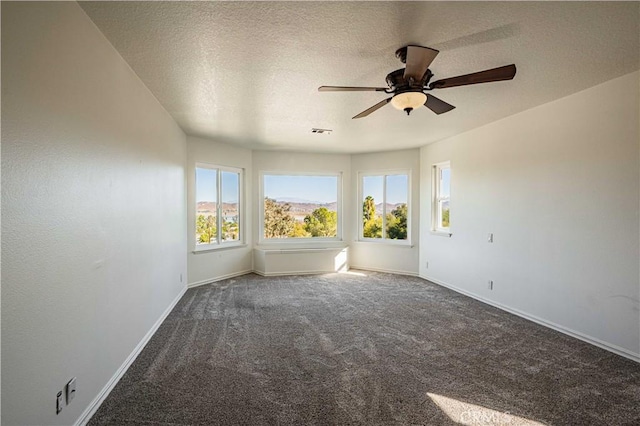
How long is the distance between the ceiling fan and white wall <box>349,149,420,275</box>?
365 cm

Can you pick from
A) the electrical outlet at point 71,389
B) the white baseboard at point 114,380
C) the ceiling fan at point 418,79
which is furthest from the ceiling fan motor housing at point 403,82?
the white baseboard at point 114,380

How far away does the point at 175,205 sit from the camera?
14.8 ft

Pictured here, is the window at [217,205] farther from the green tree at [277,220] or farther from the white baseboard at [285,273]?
the white baseboard at [285,273]

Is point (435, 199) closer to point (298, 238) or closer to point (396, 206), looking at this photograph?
point (396, 206)

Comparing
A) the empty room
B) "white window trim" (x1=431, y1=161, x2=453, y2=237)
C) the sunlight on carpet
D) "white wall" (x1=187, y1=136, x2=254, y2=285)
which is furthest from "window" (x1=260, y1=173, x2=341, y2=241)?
the sunlight on carpet

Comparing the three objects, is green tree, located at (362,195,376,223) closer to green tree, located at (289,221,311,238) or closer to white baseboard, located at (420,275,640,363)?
green tree, located at (289,221,311,238)

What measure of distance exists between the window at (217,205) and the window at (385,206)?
8.47ft

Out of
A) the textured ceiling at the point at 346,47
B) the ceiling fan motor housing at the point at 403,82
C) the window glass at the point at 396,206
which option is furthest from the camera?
the window glass at the point at 396,206

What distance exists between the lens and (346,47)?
2428 mm

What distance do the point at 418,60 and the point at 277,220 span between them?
5.09 m

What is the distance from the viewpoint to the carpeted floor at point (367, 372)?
214 centimetres

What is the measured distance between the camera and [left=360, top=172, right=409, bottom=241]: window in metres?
6.68

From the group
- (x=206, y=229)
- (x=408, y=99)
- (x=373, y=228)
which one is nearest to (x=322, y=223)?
(x=373, y=228)

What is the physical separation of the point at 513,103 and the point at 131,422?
4.41 meters
